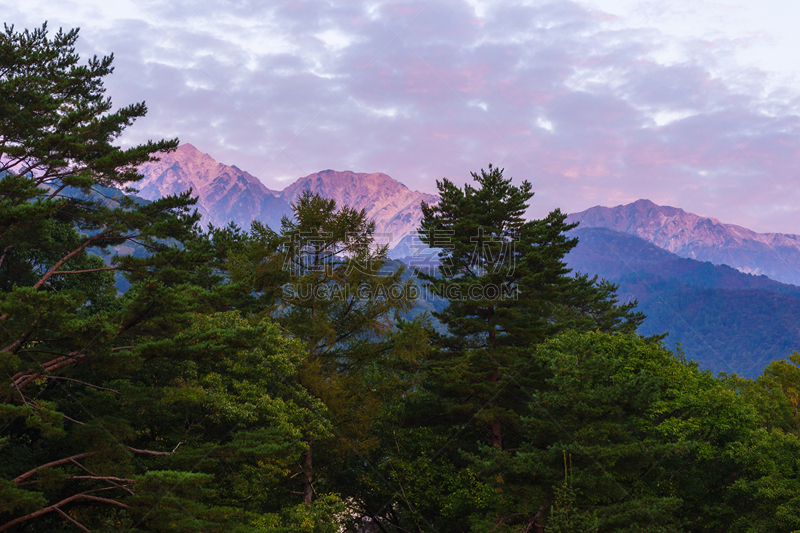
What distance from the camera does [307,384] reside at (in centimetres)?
2012

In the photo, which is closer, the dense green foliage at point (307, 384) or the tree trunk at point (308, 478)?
the dense green foliage at point (307, 384)

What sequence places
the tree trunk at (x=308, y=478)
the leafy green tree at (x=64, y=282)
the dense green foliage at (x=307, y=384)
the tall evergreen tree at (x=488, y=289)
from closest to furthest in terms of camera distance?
the leafy green tree at (x=64, y=282), the dense green foliage at (x=307, y=384), the tree trunk at (x=308, y=478), the tall evergreen tree at (x=488, y=289)

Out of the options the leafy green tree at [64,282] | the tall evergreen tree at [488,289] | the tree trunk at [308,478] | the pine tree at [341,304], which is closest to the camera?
the leafy green tree at [64,282]

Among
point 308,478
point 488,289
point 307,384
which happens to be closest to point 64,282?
point 307,384

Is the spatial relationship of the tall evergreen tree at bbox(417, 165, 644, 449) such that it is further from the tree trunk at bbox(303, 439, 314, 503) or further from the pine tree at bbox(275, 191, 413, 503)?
the tree trunk at bbox(303, 439, 314, 503)

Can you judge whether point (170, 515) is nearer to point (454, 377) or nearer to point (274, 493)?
point (274, 493)

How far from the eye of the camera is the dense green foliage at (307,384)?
1343 cm

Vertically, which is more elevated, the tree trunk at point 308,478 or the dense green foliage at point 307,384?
the dense green foliage at point 307,384

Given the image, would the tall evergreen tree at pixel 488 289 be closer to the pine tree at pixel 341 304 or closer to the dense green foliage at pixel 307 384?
the dense green foliage at pixel 307 384

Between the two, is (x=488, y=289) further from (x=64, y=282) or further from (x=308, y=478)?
(x=64, y=282)

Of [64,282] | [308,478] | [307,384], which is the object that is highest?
[64,282]

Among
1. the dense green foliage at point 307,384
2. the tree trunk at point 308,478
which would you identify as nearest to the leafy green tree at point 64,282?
the dense green foliage at point 307,384

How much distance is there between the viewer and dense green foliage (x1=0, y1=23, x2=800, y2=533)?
1343 cm

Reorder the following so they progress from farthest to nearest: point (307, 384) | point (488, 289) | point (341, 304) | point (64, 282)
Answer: point (488, 289) < point (341, 304) < point (307, 384) < point (64, 282)
